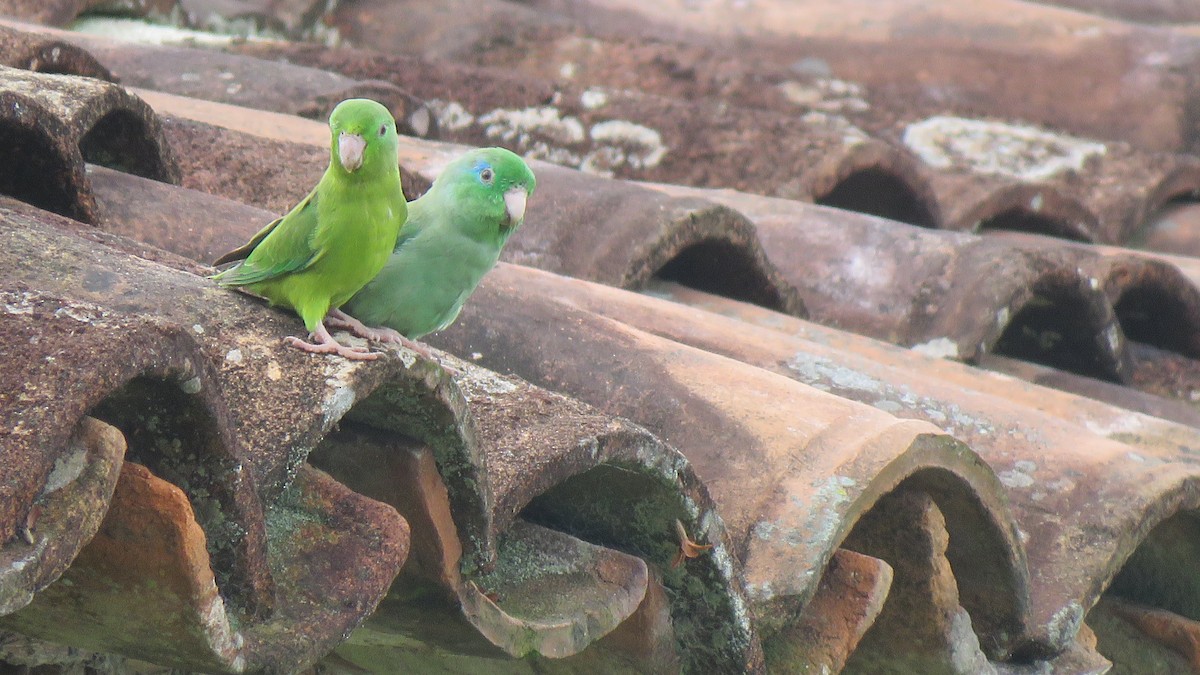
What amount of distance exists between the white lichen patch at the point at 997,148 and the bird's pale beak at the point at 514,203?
4073mm

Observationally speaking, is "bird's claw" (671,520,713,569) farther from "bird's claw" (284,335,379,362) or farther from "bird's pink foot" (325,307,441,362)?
"bird's claw" (284,335,379,362)

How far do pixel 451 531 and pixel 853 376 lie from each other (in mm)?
1329

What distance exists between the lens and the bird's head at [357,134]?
1.62 meters

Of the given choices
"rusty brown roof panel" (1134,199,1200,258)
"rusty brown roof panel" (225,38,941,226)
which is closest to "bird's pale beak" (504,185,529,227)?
"rusty brown roof panel" (225,38,941,226)

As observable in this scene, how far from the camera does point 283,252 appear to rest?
1665mm

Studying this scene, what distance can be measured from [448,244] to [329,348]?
448 millimetres

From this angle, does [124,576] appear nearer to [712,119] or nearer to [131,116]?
[131,116]

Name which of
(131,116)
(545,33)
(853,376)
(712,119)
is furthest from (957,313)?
(545,33)

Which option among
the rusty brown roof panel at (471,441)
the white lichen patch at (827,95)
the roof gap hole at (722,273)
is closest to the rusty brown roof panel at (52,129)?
the rusty brown roof panel at (471,441)

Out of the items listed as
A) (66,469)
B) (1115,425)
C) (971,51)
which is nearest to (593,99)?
(1115,425)

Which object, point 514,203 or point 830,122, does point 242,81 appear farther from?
point 830,122

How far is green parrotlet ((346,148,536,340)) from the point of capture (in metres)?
1.88

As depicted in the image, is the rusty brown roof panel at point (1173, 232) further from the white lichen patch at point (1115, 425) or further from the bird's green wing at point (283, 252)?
the bird's green wing at point (283, 252)

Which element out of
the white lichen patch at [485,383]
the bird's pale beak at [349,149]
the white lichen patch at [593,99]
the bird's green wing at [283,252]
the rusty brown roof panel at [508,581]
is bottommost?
the white lichen patch at [593,99]
